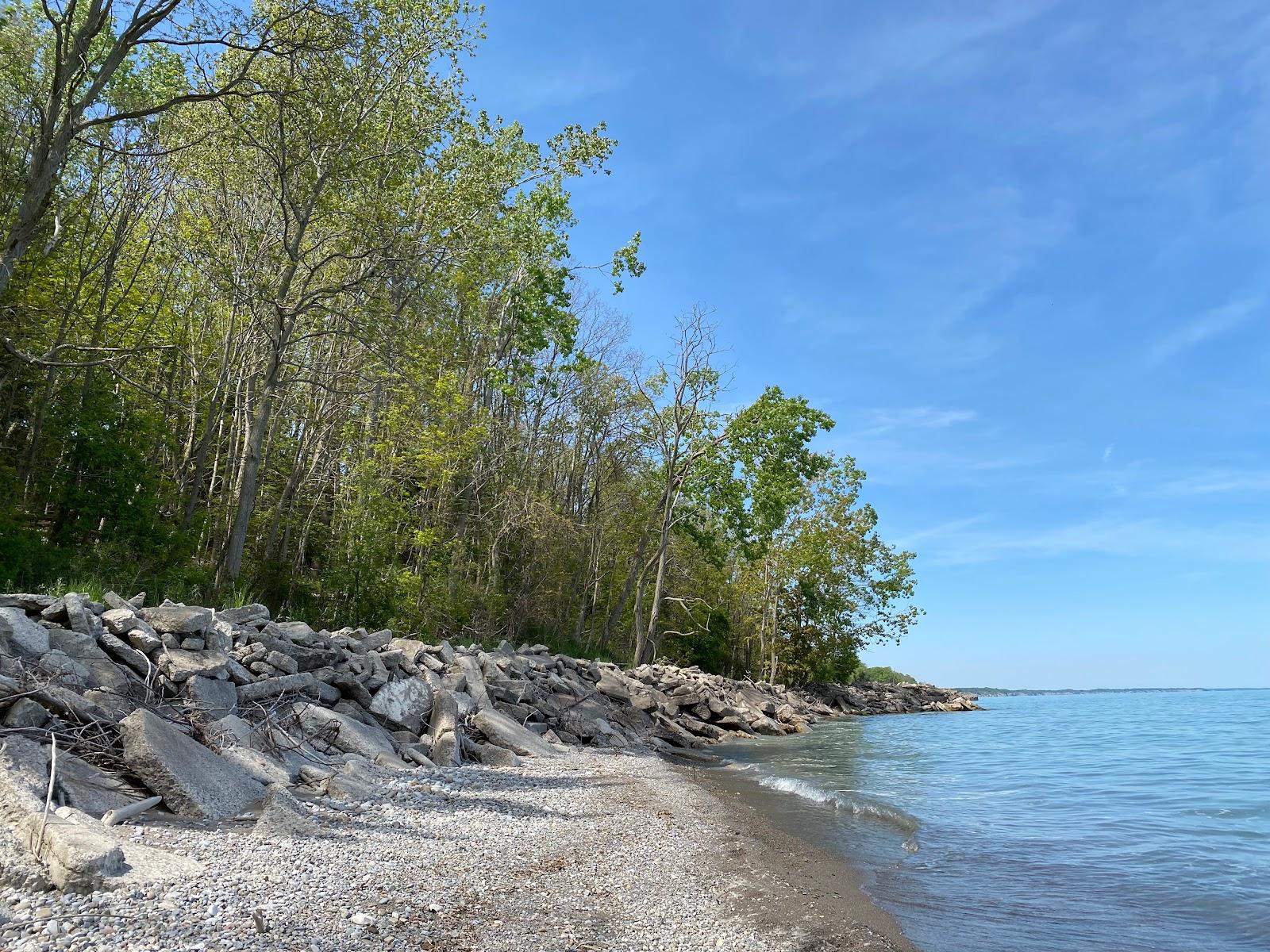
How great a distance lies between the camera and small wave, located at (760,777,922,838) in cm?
972

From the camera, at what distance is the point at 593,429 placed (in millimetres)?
32406

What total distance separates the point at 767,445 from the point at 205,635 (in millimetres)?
21667

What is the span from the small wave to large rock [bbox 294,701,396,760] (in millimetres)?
5643

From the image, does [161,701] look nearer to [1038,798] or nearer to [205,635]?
[205,635]

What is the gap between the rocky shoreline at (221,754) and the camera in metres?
3.97

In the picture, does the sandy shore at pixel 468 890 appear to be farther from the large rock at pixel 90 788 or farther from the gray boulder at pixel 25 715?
the gray boulder at pixel 25 715

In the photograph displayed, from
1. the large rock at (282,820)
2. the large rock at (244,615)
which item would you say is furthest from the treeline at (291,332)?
the large rock at (282,820)

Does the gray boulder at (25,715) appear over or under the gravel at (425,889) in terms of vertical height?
over

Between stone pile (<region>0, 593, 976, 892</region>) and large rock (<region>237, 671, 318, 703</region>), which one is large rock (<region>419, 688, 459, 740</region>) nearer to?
stone pile (<region>0, 593, 976, 892</region>)

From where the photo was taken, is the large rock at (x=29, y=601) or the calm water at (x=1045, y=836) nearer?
the calm water at (x=1045, y=836)

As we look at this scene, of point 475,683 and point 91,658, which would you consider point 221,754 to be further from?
point 475,683

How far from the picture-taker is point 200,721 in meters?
7.03

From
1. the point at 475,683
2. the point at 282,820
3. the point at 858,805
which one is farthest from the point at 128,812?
the point at 858,805

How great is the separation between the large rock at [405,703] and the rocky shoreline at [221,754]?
0.03 m
